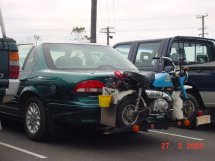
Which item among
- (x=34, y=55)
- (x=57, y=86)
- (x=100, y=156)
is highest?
(x=34, y=55)

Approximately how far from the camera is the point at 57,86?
666 cm

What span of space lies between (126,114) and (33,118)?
5.52ft

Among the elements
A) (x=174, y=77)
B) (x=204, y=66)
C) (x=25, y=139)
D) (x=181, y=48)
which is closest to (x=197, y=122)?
(x=174, y=77)

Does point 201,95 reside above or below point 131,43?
below

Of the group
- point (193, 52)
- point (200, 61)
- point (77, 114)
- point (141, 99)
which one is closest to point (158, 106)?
point (141, 99)

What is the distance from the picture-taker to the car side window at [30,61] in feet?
24.4

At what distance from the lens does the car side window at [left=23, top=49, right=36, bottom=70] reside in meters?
7.44

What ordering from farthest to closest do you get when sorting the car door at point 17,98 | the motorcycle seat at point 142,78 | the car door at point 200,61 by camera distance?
the car door at point 200,61 < the car door at point 17,98 < the motorcycle seat at point 142,78

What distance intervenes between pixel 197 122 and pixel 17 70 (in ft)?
10.8

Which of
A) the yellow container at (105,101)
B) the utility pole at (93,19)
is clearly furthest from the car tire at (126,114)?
the utility pole at (93,19)

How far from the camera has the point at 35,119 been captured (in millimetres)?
7027

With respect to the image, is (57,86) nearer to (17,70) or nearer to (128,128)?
(17,70)

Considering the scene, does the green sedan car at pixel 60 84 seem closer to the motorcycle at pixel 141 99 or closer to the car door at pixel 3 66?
the motorcycle at pixel 141 99

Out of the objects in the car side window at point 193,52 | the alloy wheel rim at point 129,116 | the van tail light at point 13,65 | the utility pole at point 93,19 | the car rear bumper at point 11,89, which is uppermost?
the utility pole at point 93,19
